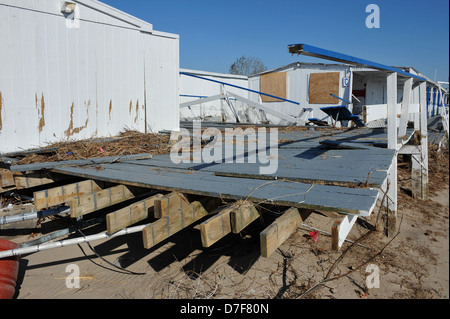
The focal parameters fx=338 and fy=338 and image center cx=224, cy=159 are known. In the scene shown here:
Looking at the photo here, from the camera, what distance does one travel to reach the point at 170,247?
4848mm

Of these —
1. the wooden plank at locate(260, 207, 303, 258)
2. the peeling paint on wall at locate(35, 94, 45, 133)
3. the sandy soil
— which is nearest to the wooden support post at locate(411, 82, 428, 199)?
the sandy soil

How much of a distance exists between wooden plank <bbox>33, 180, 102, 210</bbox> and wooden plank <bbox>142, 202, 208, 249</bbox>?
151 cm

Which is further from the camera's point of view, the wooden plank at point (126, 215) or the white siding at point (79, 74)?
the white siding at point (79, 74)

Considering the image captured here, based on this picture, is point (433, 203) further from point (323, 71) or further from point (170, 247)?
point (323, 71)

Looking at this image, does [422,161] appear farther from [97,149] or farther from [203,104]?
[203,104]

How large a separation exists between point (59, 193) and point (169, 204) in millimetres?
1468

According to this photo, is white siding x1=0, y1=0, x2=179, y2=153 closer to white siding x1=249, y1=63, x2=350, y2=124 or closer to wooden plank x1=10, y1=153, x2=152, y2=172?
wooden plank x1=10, y1=153, x2=152, y2=172

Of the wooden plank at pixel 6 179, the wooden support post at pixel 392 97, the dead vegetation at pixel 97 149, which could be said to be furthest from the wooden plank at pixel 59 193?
the wooden support post at pixel 392 97

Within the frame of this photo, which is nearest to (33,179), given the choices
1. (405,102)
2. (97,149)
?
(97,149)

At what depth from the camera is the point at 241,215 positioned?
109 inches

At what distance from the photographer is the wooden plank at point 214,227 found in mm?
2598

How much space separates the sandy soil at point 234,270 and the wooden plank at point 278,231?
3.31 ft

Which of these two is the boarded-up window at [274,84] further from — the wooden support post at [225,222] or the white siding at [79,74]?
the wooden support post at [225,222]
